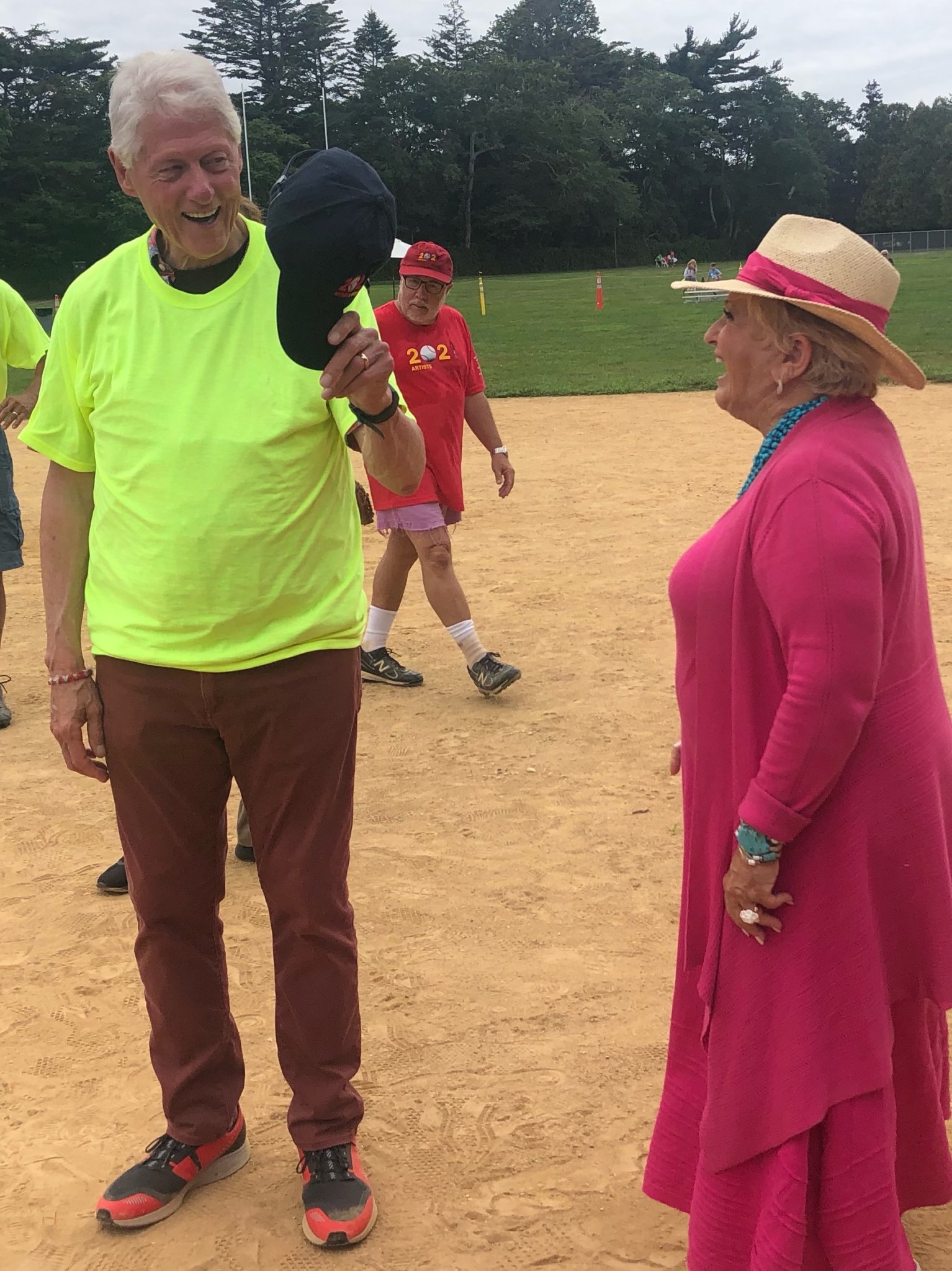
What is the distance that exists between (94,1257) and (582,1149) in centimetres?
116

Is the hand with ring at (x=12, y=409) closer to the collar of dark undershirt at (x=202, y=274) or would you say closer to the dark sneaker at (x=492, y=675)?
the dark sneaker at (x=492, y=675)

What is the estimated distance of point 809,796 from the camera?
227 centimetres

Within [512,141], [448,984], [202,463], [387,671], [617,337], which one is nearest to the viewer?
[202,463]

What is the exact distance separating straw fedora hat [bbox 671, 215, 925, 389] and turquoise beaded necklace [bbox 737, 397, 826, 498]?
0.15 meters

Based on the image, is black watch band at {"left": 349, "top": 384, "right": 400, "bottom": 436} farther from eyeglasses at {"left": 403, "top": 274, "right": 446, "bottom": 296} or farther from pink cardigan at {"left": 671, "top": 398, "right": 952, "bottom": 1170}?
eyeglasses at {"left": 403, "top": 274, "right": 446, "bottom": 296}

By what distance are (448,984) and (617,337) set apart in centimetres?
2399

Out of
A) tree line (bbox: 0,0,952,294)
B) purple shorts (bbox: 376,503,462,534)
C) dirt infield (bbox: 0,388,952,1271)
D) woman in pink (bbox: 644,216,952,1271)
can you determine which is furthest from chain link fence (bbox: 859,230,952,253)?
woman in pink (bbox: 644,216,952,1271)

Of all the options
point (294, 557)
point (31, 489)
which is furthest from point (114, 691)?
point (31, 489)

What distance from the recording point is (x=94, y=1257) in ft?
9.61

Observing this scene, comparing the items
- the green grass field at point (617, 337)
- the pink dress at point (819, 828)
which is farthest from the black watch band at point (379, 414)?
the green grass field at point (617, 337)

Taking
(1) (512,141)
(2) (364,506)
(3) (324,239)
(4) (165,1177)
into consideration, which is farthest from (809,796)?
(1) (512,141)

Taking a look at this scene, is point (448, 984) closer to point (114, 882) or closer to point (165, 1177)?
point (165, 1177)

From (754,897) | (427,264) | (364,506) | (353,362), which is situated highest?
(427,264)

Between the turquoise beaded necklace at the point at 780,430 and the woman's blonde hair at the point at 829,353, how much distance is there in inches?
1.2
